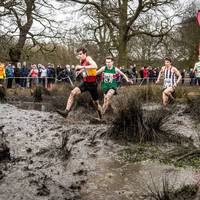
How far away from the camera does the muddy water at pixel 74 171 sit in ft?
16.0

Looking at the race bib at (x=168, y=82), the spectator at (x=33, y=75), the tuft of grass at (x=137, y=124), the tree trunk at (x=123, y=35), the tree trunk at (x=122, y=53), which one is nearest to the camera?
the tuft of grass at (x=137, y=124)

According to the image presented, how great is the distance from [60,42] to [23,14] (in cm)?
390

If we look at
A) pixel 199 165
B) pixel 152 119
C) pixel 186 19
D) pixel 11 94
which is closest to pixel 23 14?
pixel 11 94

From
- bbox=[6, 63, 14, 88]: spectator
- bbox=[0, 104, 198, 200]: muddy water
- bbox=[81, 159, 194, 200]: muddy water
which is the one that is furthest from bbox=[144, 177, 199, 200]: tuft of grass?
bbox=[6, 63, 14, 88]: spectator

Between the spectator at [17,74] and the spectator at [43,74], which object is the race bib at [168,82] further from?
the spectator at [17,74]

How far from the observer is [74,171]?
19.2 feet

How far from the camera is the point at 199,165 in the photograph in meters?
6.07

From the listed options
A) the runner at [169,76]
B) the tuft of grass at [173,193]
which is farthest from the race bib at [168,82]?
the tuft of grass at [173,193]

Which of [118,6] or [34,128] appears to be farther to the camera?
[118,6]

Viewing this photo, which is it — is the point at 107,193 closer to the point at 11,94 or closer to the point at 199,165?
the point at 199,165

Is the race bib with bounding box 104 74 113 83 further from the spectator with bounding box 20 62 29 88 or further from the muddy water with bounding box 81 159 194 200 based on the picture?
the spectator with bounding box 20 62 29 88

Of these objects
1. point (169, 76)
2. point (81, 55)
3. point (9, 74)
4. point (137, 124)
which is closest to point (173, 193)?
point (137, 124)

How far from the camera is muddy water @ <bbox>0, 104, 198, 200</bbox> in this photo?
192 inches

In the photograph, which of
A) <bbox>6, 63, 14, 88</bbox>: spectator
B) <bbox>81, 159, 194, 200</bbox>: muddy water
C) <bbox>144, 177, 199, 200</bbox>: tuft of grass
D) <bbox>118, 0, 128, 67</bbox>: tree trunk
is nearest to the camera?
<bbox>144, 177, 199, 200</bbox>: tuft of grass
